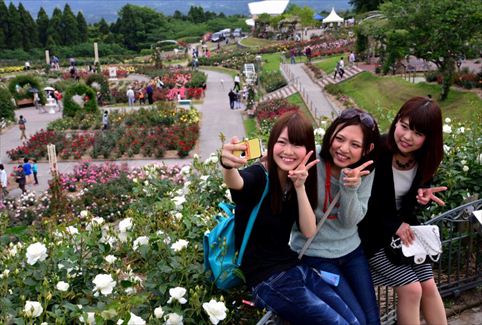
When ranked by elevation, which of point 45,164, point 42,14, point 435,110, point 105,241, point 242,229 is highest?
point 42,14

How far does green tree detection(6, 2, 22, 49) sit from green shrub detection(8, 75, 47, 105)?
98.4 ft

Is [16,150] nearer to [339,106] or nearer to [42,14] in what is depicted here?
[339,106]

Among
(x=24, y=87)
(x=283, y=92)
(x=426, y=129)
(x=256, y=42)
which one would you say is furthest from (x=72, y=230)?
(x=256, y=42)

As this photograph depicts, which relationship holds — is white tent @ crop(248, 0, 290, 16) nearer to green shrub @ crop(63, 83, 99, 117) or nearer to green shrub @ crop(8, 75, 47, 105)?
green shrub @ crop(8, 75, 47, 105)

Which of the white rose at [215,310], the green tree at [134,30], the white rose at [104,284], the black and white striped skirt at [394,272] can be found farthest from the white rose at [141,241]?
the green tree at [134,30]

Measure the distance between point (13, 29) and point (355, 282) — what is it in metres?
57.3

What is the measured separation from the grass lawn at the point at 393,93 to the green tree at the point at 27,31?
40548 millimetres

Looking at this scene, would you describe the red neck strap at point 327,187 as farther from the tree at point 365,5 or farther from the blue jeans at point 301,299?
the tree at point 365,5

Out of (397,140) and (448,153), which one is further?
(448,153)

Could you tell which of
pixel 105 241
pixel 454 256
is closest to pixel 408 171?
pixel 454 256

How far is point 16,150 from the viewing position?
16453 millimetres

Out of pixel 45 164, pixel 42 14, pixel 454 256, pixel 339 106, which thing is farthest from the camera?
pixel 42 14

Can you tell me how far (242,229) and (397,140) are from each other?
1150 millimetres

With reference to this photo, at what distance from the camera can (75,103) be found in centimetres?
2192
